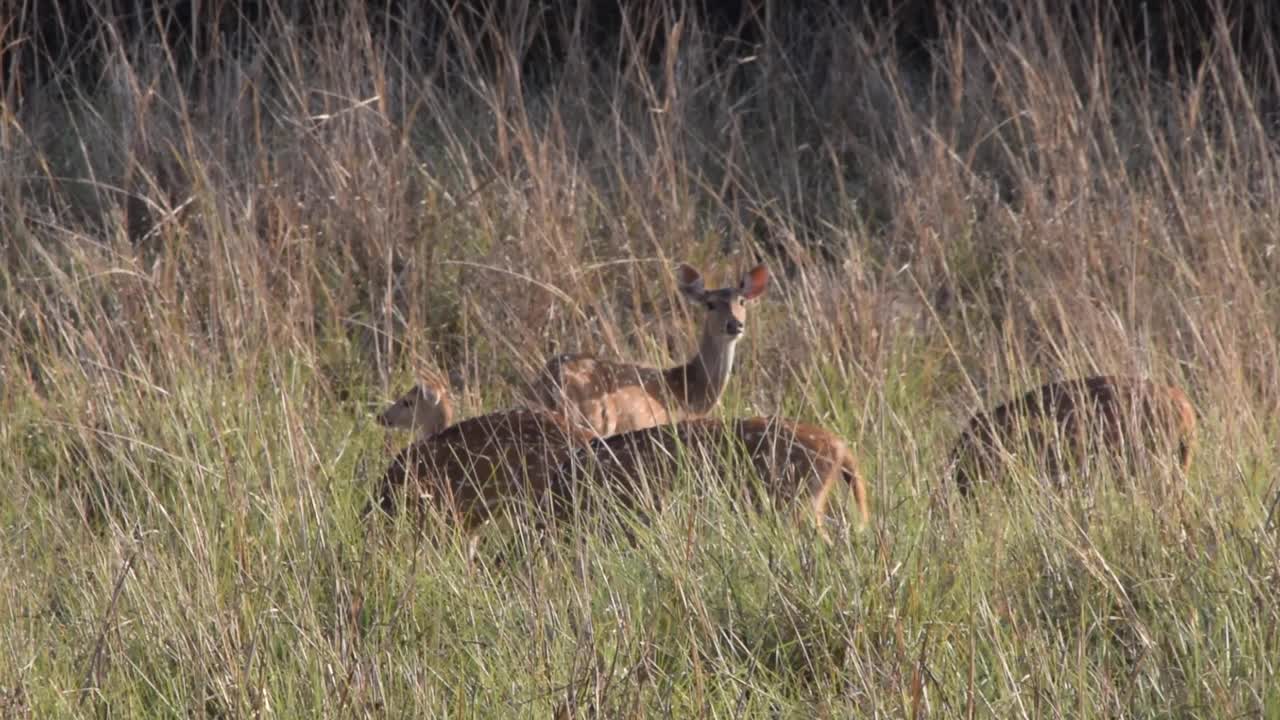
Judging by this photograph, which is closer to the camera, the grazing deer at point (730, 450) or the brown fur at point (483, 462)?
the grazing deer at point (730, 450)

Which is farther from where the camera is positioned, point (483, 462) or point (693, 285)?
point (693, 285)

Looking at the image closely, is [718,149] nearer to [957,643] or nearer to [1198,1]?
[1198,1]

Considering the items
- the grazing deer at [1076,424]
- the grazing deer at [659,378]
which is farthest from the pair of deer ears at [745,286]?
the grazing deer at [1076,424]

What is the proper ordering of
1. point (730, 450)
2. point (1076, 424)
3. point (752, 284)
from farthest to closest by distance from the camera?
point (752, 284)
point (1076, 424)
point (730, 450)

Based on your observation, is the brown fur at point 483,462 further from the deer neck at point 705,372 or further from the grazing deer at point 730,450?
the deer neck at point 705,372

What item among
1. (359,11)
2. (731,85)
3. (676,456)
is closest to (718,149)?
(731,85)

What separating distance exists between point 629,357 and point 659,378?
0.29 m

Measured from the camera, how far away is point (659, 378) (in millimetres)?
5895

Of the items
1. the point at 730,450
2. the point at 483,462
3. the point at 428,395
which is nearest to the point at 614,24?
the point at 428,395

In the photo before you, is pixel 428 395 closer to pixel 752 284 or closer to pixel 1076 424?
pixel 752 284

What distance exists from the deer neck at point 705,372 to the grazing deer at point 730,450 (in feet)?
4.66

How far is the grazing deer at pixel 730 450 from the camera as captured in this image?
4.28m

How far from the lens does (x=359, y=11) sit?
660cm

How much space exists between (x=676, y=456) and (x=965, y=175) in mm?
3228
